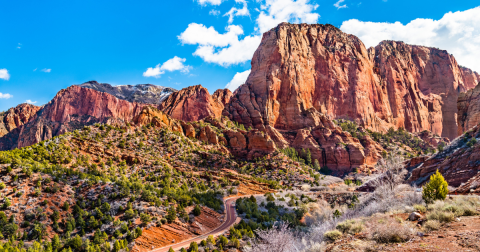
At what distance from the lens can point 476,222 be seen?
12.6m

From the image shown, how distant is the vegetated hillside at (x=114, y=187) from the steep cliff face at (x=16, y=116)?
105631 mm

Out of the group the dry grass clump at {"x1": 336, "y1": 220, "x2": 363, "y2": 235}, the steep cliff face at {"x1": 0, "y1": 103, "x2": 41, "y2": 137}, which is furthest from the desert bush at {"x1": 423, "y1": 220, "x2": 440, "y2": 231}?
the steep cliff face at {"x1": 0, "y1": 103, "x2": 41, "y2": 137}

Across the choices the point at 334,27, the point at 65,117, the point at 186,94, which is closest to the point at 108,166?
the point at 186,94

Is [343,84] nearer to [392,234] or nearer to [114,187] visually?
[114,187]

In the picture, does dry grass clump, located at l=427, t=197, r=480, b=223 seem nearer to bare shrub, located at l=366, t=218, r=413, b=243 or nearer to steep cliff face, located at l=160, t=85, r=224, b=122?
bare shrub, located at l=366, t=218, r=413, b=243

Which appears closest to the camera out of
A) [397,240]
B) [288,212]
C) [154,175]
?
[397,240]

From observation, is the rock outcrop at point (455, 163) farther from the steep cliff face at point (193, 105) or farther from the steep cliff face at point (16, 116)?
the steep cliff face at point (16, 116)

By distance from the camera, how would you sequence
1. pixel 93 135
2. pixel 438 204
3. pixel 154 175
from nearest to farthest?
pixel 438 204 → pixel 154 175 → pixel 93 135

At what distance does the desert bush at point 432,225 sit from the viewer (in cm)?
1296

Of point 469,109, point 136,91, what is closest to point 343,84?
point 469,109

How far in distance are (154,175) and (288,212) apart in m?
20.1

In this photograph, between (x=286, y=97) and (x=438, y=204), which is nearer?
(x=438, y=204)

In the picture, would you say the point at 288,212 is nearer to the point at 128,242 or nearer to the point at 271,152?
the point at 128,242

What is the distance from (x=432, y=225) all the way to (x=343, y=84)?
99557mm
